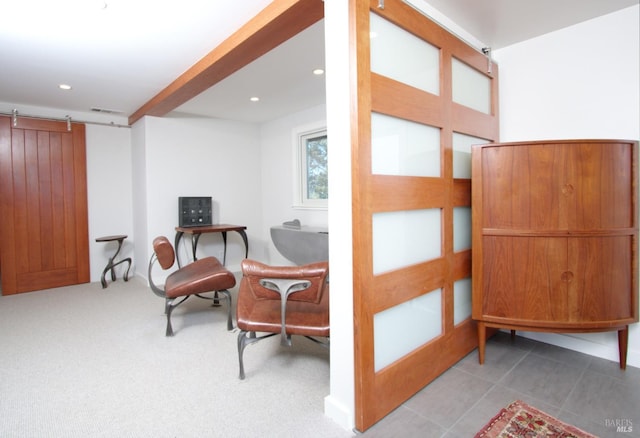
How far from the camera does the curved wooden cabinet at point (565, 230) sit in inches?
73.5

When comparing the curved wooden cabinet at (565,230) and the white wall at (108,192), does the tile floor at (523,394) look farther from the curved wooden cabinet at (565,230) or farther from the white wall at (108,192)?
the white wall at (108,192)

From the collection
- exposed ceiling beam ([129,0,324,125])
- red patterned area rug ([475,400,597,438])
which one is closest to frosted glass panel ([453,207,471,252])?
red patterned area rug ([475,400,597,438])

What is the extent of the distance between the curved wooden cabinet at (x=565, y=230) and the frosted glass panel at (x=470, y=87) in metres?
0.45

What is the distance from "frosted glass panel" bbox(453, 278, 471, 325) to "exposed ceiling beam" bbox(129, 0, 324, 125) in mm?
1859

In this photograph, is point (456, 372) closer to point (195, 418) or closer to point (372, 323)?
point (372, 323)

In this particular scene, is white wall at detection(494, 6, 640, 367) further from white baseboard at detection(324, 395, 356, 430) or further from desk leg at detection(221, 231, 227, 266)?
desk leg at detection(221, 231, 227, 266)

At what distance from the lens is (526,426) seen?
1.55 m

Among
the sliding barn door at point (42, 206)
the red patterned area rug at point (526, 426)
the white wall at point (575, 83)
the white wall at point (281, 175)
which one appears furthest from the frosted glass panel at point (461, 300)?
the sliding barn door at point (42, 206)

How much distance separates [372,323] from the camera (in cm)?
158

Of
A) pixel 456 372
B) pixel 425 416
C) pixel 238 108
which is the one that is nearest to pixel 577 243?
pixel 456 372

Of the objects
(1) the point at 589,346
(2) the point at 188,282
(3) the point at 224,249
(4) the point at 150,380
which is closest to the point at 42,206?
(3) the point at 224,249

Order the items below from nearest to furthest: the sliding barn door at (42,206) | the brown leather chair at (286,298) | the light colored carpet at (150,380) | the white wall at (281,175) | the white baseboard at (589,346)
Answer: the light colored carpet at (150,380)
the brown leather chair at (286,298)
the white baseboard at (589,346)
the sliding barn door at (42,206)
the white wall at (281,175)

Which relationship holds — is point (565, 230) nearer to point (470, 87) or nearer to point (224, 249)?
point (470, 87)

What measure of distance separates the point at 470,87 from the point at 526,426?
202cm
